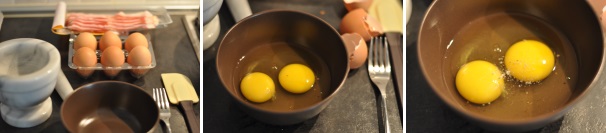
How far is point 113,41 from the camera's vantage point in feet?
3.39

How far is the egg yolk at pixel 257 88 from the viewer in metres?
0.93

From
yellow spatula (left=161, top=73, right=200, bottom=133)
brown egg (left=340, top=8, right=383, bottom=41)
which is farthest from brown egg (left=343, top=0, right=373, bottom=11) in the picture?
yellow spatula (left=161, top=73, right=200, bottom=133)

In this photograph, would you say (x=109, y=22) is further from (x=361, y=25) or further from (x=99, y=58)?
(x=361, y=25)

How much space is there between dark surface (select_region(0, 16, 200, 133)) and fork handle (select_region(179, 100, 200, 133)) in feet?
0.04

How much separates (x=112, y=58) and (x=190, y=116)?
146 millimetres

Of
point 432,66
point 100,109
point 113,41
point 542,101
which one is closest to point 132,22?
point 113,41

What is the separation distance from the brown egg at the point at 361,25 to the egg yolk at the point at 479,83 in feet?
0.57

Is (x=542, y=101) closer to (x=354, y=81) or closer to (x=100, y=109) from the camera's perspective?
(x=354, y=81)

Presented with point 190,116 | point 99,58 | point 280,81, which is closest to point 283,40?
point 280,81

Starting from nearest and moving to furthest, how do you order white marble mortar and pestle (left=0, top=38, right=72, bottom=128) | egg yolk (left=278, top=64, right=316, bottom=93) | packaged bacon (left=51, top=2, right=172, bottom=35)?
white marble mortar and pestle (left=0, top=38, right=72, bottom=128) → egg yolk (left=278, top=64, right=316, bottom=93) → packaged bacon (left=51, top=2, right=172, bottom=35)

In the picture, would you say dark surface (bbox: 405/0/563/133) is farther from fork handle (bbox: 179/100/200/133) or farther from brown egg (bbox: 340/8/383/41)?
fork handle (bbox: 179/100/200/133)

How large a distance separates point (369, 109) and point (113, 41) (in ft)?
1.30

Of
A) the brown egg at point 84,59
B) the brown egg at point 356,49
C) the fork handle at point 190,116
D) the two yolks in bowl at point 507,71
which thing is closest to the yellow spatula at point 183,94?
the fork handle at point 190,116

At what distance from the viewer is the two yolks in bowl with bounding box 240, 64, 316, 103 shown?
0.94 m
